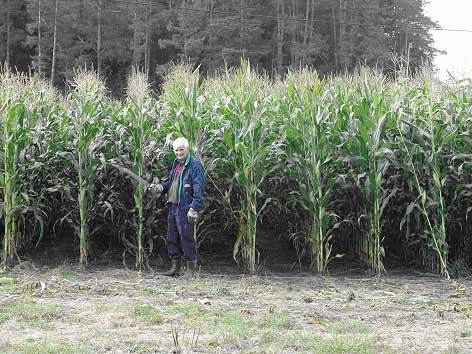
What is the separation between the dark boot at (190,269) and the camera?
7.05 metres

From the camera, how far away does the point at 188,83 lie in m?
7.59

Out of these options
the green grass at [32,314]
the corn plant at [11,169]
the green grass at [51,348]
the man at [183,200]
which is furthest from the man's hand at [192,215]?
the green grass at [51,348]

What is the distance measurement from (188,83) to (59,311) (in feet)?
12.3

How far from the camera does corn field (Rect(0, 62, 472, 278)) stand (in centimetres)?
704

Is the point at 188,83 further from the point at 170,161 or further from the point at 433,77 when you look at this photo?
the point at 433,77

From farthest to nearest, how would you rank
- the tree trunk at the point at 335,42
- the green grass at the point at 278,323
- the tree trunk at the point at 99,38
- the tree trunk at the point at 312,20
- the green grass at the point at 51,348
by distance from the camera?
1. the tree trunk at the point at 312,20
2. the tree trunk at the point at 335,42
3. the tree trunk at the point at 99,38
4. the green grass at the point at 278,323
5. the green grass at the point at 51,348

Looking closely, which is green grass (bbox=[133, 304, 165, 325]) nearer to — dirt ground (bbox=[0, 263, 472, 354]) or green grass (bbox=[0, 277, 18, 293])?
dirt ground (bbox=[0, 263, 472, 354])

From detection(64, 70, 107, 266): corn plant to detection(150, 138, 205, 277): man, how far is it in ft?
3.10

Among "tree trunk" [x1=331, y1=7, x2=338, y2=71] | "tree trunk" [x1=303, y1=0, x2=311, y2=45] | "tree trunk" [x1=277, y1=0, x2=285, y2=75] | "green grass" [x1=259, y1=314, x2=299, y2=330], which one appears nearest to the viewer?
"green grass" [x1=259, y1=314, x2=299, y2=330]

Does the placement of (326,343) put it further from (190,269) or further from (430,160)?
(430,160)

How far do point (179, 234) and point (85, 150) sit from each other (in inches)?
67.2

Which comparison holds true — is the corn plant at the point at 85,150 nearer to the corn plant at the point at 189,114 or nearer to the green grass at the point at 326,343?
the corn plant at the point at 189,114

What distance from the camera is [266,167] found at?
746 centimetres

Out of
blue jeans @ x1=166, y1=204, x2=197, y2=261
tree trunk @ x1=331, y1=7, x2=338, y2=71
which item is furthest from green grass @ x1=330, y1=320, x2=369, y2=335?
tree trunk @ x1=331, y1=7, x2=338, y2=71
